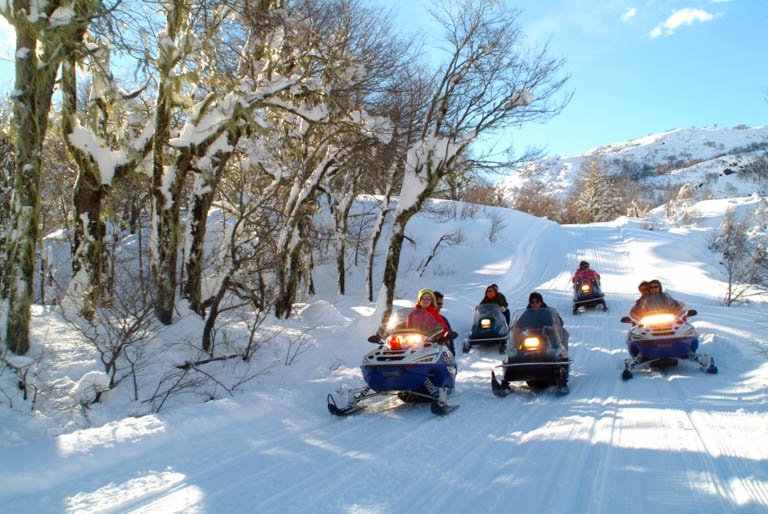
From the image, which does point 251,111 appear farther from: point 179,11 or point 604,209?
point 604,209

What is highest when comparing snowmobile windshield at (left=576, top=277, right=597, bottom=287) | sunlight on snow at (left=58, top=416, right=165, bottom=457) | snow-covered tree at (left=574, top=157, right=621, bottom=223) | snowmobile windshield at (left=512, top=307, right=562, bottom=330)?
snow-covered tree at (left=574, top=157, right=621, bottom=223)

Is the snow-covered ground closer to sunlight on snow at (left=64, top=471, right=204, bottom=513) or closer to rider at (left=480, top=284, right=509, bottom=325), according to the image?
sunlight on snow at (left=64, top=471, right=204, bottom=513)

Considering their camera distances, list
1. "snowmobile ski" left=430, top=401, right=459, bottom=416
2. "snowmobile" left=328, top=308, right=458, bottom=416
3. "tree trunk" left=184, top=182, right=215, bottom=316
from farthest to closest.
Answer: "tree trunk" left=184, top=182, right=215, bottom=316
"snowmobile" left=328, top=308, right=458, bottom=416
"snowmobile ski" left=430, top=401, right=459, bottom=416

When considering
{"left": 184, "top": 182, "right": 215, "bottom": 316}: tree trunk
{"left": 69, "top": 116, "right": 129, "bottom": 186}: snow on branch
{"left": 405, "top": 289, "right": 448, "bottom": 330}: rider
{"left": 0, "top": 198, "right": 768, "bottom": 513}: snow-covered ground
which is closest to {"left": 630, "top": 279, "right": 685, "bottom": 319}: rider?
{"left": 0, "top": 198, "right": 768, "bottom": 513}: snow-covered ground

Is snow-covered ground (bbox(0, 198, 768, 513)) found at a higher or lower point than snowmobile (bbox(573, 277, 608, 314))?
lower

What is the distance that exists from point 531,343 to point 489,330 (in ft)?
13.2

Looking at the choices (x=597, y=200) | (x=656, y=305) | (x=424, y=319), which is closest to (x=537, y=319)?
(x=424, y=319)

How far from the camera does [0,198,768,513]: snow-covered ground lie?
3.93m

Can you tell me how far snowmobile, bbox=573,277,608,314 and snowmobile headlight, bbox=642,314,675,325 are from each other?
691 cm

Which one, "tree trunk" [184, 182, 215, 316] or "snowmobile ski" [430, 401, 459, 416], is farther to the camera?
"tree trunk" [184, 182, 215, 316]

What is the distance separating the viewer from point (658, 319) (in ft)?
27.7

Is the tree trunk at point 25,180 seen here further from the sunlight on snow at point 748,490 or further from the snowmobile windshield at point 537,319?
the sunlight on snow at point 748,490

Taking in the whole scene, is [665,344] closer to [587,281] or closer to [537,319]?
[537,319]

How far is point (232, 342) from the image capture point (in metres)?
9.19
